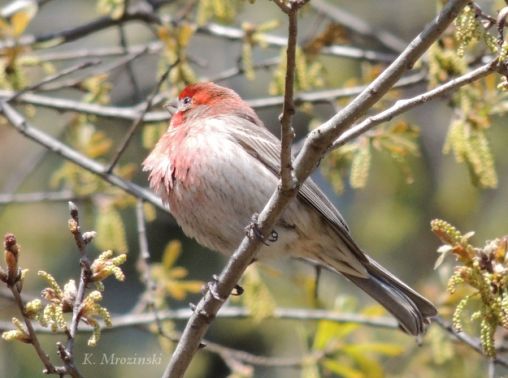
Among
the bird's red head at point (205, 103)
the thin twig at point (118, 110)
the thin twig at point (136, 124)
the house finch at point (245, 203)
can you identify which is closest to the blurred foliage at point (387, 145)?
the house finch at point (245, 203)

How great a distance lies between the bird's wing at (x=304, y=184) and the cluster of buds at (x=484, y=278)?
1769 millimetres

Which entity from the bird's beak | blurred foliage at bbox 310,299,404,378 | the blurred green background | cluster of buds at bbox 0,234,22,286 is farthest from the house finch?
the blurred green background

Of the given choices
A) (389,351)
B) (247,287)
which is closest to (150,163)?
(247,287)

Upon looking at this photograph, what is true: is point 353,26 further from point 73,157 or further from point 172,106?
point 73,157

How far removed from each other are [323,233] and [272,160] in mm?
487

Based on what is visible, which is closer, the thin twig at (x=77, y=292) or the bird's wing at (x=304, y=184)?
the thin twig at (x=77, y=292)

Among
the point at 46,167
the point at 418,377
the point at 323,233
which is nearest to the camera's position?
the point at 323,233

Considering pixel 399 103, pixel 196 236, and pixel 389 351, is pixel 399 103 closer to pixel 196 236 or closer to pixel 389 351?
pixel 196 236

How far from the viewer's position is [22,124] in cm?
562

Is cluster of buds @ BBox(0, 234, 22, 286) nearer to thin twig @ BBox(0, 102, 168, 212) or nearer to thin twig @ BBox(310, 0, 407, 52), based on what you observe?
thin twig @ BBox(0, 102, 168, 212)

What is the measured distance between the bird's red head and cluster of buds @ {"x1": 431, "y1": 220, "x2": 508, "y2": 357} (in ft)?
8.82

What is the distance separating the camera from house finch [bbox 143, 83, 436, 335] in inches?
198

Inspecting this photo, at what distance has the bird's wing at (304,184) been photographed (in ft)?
16.8

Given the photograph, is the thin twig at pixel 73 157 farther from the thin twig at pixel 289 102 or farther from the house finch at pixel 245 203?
the thin twig at pixel 289 102
